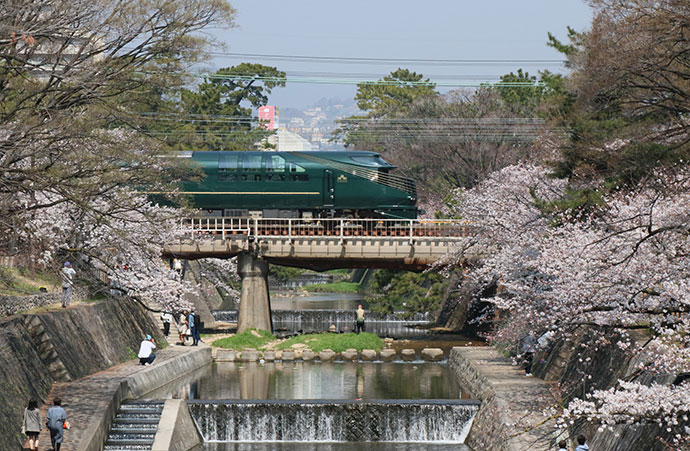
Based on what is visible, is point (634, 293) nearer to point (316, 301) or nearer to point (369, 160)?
point (369, 160)

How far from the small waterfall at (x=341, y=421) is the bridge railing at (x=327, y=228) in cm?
1679

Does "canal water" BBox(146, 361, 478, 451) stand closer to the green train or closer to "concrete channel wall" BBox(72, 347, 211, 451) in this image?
"concrete channel wall" BBox(72, 347, 211, 451)

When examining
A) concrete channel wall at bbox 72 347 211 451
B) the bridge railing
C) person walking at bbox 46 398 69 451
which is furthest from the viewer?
the bridge railing

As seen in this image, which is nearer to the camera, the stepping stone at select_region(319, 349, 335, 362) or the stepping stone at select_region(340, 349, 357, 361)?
A: the stepping stone at select_region(319, 349, 335, 362)

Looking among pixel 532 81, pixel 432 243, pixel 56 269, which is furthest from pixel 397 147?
pixel 56 269

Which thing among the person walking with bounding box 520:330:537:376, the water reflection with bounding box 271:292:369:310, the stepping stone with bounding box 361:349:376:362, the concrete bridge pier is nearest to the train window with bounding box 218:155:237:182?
the concrete bridge pier

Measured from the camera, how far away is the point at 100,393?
2698cm

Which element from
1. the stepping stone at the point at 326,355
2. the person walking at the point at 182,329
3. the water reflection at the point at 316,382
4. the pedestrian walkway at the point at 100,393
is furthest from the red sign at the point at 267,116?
the pedestrian walkway at the point at 100,393

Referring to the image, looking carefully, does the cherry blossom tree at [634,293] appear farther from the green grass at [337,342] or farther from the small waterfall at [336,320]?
the small waterfall at [336,320]

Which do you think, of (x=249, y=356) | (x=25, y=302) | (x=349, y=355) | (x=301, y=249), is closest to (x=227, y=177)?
(x=301, y=249)

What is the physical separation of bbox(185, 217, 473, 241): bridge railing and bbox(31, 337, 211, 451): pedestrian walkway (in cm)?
1167

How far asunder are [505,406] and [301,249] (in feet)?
75.4

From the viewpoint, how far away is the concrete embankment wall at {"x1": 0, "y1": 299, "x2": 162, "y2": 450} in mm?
22734

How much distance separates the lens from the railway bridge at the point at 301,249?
46906 mm
